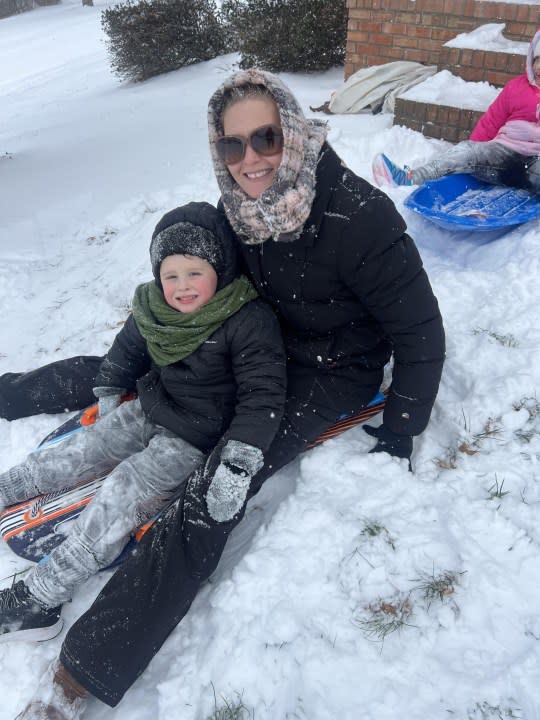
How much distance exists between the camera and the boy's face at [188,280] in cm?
218

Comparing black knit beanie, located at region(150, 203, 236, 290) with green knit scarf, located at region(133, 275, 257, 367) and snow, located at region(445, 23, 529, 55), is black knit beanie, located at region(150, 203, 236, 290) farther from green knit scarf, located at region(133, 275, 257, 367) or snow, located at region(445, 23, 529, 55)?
snow, located at region(445, 23, 529, 55)

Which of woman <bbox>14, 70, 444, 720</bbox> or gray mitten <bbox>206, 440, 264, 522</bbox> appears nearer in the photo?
woman <bbox>14, 70, 444, 720</bbox>

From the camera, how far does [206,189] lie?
5129 mm

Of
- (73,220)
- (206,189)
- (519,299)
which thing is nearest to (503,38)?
(206,189)

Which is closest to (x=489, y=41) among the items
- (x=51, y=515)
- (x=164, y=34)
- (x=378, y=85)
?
(x=378, y=85)

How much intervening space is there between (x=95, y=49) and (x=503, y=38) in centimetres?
1478

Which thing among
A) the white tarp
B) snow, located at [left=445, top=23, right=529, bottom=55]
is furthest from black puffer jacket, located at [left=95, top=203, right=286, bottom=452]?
the white tarp

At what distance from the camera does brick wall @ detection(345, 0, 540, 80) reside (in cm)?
509

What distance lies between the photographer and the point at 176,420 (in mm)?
2299

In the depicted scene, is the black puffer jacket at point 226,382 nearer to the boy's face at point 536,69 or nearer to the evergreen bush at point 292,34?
the boy's face at point 536,69

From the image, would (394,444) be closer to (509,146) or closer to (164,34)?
(509,146)

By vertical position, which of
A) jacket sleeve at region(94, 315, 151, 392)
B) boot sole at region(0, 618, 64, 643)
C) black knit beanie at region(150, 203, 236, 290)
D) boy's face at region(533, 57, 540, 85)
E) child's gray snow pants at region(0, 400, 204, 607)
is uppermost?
boy's face at region(533, 57, 540, 85)

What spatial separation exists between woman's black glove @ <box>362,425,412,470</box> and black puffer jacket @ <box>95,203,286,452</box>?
18.7 inches

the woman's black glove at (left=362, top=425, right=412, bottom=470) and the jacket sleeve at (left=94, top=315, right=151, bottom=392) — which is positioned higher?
the jacket sleeve at (left=94, top=315, right=151, bottom=392)
